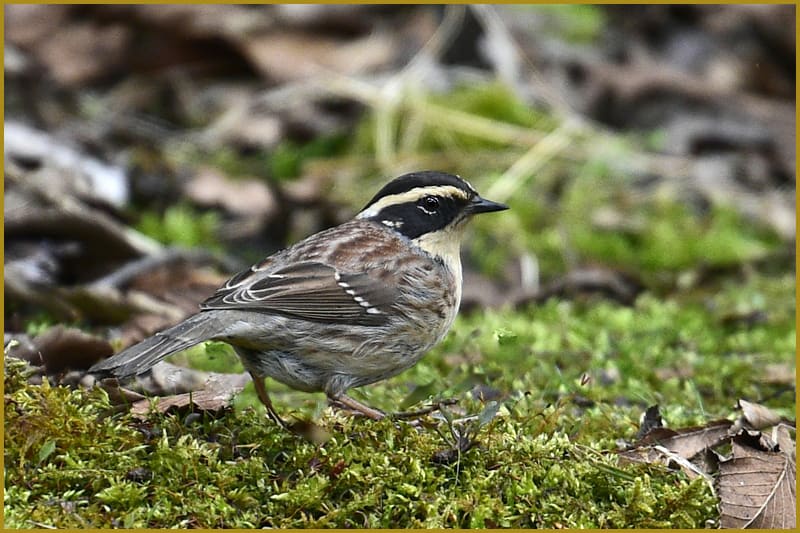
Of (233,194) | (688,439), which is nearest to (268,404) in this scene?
(688,439)

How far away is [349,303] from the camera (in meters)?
5.51

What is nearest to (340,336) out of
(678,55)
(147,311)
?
(147,311)

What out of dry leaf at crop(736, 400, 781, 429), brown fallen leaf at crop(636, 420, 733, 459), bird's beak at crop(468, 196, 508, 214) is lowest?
dry leaf at crop(736, 400, 781, 429)

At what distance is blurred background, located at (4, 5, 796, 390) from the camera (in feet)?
31.0

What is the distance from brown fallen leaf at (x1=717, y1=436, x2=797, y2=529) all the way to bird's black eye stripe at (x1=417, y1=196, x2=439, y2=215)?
6.97 feet

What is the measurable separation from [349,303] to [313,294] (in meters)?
0.19

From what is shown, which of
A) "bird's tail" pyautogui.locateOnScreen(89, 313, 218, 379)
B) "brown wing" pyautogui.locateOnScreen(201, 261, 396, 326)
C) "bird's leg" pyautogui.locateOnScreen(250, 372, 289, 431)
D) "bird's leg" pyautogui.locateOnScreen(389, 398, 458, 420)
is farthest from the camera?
"brown wing" pyautogui.locateOnScreen(201, 261, 396, 326)

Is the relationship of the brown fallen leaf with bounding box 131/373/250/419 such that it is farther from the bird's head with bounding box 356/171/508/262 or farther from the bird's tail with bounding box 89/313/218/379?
the bird's head with bounding box 356/171/508/262

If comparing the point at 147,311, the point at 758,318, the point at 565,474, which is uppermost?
the point at 565,474

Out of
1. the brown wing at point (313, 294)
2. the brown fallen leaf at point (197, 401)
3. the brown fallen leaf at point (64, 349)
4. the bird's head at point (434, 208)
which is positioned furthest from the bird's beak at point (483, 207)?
the brown fallen leaf at point (64, 349)

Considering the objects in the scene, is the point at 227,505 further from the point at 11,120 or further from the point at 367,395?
the point at 11,120

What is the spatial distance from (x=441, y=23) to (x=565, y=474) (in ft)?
34.2

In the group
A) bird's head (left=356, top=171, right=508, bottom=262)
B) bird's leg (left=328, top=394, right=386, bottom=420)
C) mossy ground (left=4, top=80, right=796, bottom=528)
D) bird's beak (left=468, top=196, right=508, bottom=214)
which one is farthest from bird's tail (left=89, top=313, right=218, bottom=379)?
bird's beak (left=468, top=196, right=508, bottom=214)

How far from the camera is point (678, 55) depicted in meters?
15.5
